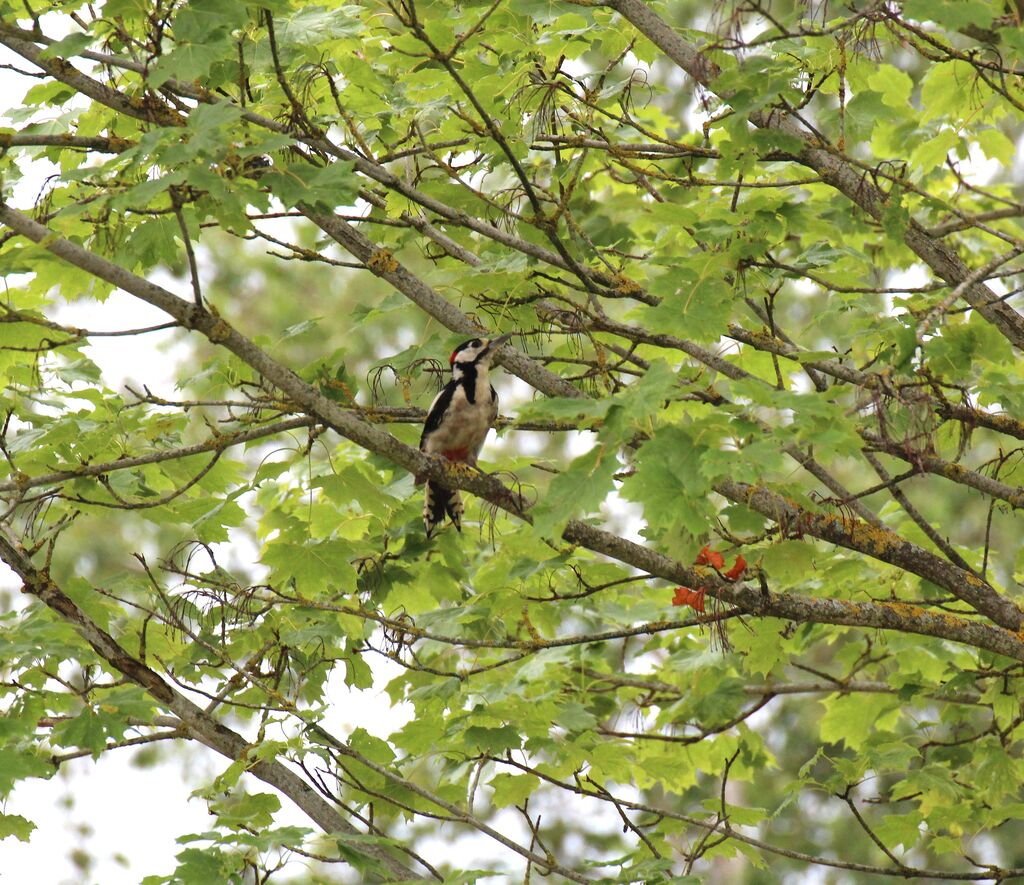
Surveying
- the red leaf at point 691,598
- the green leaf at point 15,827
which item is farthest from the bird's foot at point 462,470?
the green leaf at point 15,827

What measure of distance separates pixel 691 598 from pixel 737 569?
0.18 metres

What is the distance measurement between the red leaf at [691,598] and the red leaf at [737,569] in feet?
0.39

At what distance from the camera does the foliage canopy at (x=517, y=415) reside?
128 inches

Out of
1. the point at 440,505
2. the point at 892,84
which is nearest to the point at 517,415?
the point at 440,505

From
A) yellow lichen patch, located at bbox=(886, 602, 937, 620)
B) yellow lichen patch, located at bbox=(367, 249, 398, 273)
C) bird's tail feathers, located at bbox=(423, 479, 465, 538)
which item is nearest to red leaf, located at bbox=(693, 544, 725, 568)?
yellow lichen patch, located at bbox=(886, 602, 937, 620)

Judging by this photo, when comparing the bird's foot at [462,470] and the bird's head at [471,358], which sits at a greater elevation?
the bird's head at [471,358]

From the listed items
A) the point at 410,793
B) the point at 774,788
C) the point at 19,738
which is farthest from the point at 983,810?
the point at 774,788

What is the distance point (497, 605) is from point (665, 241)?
1503 mm

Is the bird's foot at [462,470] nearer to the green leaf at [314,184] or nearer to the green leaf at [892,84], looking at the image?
the green leaf at [314,184]

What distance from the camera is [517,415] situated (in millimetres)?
3248

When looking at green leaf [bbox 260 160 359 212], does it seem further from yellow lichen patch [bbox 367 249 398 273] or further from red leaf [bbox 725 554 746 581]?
red leaf [bbox 725 554 746 581]

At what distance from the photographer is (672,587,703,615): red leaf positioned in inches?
141

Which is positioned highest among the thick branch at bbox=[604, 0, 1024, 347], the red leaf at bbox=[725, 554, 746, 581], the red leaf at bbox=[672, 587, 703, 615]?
the thick branch at bbox=[604, 0, 1024, 347]

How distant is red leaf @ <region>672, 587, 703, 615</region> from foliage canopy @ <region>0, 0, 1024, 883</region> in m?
0.04
